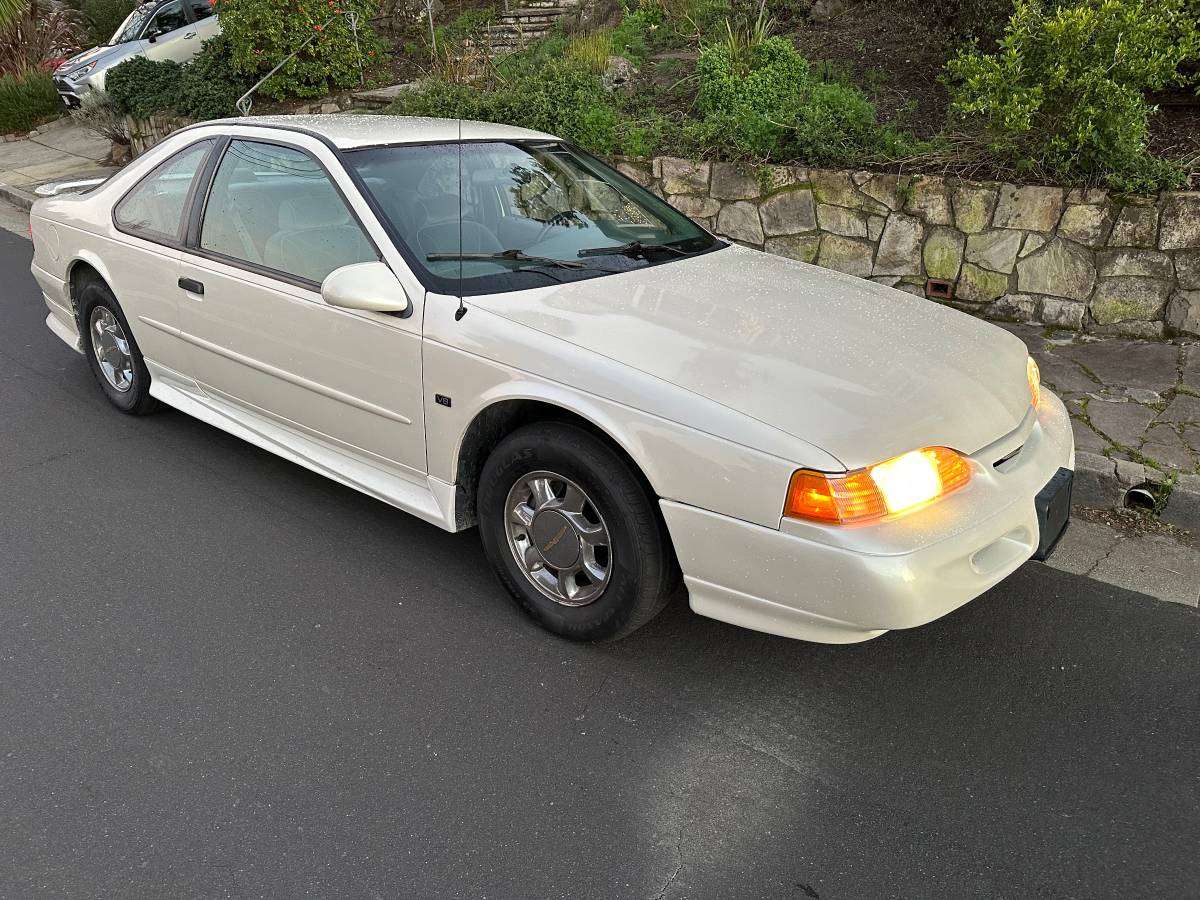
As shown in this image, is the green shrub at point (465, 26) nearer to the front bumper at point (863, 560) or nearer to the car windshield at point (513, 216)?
the car windshield at point (513, 216)

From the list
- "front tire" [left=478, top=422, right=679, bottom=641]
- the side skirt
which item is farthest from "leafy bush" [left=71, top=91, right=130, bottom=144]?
"front tire" [left=478, top=422, right=679, bottom=641]

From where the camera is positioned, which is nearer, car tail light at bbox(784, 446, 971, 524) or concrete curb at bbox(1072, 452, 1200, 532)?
car tail light at bbox(784, 446, 971, 524)

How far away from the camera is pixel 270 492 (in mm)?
4586

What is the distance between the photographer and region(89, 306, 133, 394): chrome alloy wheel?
16.9 ft

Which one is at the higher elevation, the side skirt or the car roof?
the car roof

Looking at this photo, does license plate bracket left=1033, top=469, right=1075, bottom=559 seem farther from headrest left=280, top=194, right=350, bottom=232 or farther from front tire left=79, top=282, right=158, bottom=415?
front tire left=79, top=282, right=158, bottom=415

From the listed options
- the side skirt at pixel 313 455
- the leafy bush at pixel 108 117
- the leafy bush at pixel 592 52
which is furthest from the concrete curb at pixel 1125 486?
the leafy bush at pixel 108 117

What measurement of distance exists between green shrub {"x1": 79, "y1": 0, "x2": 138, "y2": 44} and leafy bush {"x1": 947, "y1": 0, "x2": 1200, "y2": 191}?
17094mm

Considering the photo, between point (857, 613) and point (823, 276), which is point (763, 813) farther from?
point (823, 276)

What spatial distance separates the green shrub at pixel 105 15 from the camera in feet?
59.7

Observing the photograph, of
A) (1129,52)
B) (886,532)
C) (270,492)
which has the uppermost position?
(1129,52)

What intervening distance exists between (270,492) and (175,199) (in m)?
1.39

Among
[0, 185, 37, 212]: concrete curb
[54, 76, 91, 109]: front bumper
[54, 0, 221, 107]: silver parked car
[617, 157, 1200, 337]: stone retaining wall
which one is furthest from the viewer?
[54, 0, 221, 107]: silver parked car

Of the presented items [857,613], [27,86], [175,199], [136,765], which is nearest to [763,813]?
[857,613]
